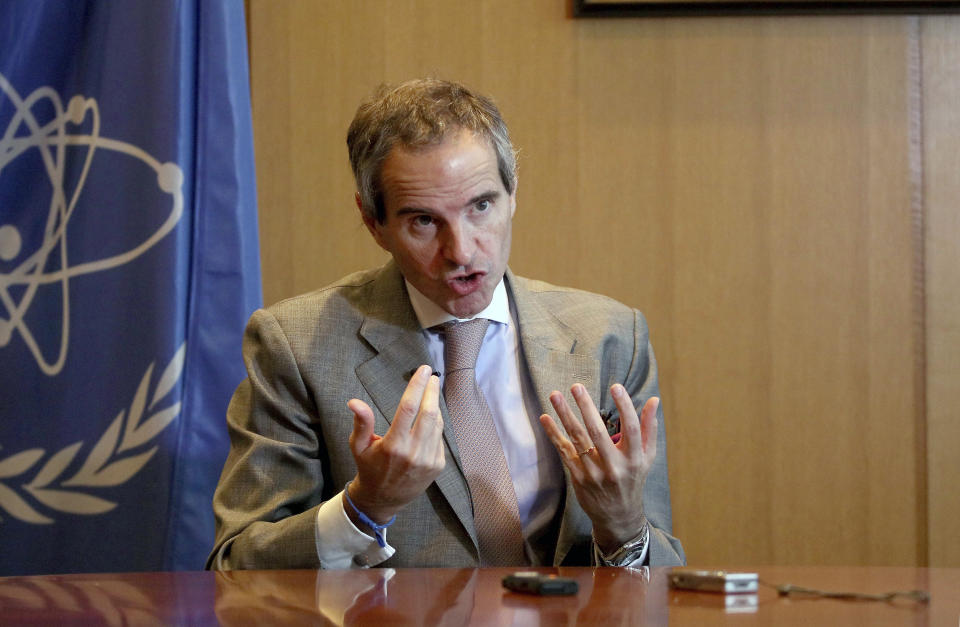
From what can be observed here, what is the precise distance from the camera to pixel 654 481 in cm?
179

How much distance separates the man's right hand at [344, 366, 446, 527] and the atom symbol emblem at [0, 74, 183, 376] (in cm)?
91

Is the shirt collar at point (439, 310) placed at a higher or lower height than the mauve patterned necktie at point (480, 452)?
higher

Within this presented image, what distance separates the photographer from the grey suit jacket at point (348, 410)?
1660 millimetres

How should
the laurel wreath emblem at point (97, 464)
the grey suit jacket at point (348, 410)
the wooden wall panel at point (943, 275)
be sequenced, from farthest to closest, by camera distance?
1. the wooden wall panel at point (943, 275)
2. the laurel wreath emblem at point (97, 464)
3. the grey suit jacket at point (348, 410)

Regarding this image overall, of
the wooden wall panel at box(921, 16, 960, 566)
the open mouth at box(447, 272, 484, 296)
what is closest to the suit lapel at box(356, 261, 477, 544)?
the open mouth at box(447, 272, 484, 296)

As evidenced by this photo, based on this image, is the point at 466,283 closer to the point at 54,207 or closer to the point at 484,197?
the point at 484,197

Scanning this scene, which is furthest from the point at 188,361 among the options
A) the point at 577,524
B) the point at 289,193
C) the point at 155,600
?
the point at 155,600

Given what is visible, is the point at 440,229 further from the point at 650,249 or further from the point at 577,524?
the point at 650,249

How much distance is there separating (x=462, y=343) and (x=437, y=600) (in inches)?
30.1

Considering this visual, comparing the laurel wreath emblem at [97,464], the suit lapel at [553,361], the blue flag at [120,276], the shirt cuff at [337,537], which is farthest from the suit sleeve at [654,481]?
the laurel wreath emblem at [97,464]

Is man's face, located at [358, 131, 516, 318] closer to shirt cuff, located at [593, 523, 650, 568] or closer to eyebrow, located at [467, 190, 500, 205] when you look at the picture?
eyebrow, located at [467, 190, 500, 205]

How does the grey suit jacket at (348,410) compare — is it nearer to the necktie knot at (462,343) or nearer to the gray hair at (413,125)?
the necktie knot at (462,343)

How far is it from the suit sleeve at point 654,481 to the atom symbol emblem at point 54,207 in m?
1.01

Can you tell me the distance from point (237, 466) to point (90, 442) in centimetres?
58
